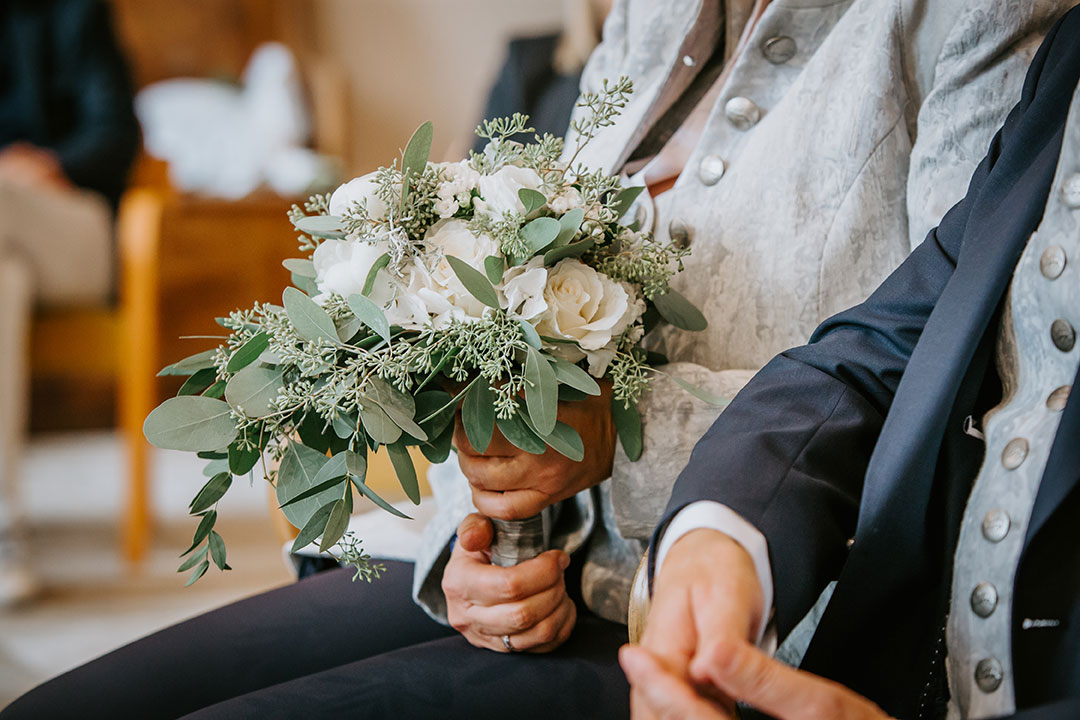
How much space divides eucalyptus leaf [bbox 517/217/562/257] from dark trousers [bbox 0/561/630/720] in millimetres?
341

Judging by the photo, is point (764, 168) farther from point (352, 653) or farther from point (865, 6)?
point (352, 653)

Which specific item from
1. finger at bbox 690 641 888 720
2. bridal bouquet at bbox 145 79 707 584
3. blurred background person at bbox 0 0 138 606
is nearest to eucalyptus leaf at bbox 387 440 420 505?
bridal bouquet at bbox 145 79 707 584

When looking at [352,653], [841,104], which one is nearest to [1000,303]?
[841,104]

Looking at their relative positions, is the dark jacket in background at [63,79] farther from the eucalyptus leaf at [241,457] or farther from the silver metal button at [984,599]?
the silver metal button at [984,599]

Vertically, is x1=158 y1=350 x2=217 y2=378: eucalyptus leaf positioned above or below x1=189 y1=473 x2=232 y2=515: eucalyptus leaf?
above

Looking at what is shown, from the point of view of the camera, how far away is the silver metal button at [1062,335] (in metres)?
0.57

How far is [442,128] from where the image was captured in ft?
15.4

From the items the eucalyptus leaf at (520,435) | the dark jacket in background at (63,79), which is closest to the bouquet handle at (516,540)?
the eucalyptus leaf at (520,435)

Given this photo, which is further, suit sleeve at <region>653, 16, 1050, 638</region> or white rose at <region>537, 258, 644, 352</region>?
white rose at <region>537, 258, 644, 352</region>

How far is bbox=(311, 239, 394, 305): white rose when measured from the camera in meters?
0.72

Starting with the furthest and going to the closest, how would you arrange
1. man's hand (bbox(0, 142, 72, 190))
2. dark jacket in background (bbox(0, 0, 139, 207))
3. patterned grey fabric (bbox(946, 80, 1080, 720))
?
dark jacket in background (bbox(0, 0, 139, 207)), man's hand (bbox(0, 142, 72, 190)), patterned grey fabric (bbox(946, 80, 1080, 720))

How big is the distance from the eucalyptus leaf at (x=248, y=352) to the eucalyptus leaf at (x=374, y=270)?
0.10m

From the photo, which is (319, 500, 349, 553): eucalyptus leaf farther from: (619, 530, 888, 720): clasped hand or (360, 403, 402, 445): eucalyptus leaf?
(619, 530, 888, 720): clasped hand

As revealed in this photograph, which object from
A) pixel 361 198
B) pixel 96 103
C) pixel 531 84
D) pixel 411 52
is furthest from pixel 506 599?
pixel 411 52
